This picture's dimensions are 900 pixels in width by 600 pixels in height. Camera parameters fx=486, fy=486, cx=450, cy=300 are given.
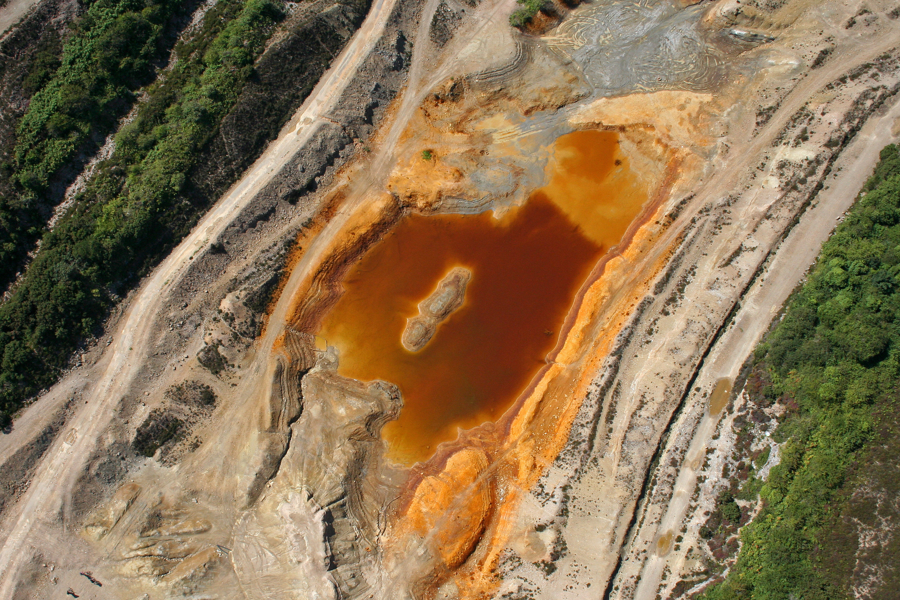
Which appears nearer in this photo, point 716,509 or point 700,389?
point 716,509

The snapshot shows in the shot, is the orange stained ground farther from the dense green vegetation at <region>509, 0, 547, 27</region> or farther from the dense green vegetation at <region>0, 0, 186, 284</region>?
the dense green vegetation at <region>0, 0, 186, 284</region>

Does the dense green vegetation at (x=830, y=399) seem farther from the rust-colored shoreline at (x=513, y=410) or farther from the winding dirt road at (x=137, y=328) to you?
the winding dirt road at (x=137, y=328)

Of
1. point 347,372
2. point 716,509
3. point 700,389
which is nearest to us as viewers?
point 716,509

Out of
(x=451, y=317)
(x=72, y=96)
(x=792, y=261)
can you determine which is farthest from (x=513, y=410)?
(x=72, y=96)

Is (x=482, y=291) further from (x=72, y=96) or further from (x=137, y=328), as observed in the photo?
(x=72, y=96)

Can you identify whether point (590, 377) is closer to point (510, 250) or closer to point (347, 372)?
point (510, 250)

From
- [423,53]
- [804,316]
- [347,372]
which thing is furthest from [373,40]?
[804,316]

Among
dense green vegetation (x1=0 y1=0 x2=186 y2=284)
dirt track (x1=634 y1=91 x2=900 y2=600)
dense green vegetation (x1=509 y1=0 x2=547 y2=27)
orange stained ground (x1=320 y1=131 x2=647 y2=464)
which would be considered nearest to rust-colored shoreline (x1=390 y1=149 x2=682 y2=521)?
orange stained ground (x1=320 y1=131 x2=647 y2=464)
